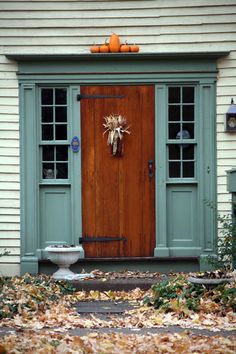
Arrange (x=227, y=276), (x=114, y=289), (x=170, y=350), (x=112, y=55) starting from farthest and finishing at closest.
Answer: (x=112, y=55) → (x=114, y=289) → (x=227, y=276) → (x=170, y=350)

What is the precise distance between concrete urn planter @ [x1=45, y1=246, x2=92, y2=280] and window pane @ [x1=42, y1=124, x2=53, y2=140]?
5.49 ft

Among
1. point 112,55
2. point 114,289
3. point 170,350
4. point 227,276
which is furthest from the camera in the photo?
point 112,55

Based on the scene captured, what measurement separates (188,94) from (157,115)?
0.55 metres

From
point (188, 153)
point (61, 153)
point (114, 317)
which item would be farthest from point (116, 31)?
point (114, 317)

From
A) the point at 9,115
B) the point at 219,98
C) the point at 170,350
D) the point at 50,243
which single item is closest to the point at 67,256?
the point at 50,243

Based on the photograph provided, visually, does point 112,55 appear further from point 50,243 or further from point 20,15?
point 50,243

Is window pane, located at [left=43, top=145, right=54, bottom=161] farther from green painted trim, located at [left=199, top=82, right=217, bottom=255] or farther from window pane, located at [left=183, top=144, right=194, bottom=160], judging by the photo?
green painted trim, located at [left=199, top=82, right=217, bottom=255]

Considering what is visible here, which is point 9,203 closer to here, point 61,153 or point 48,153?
point 48,153

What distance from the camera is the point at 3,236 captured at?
12.9 meters

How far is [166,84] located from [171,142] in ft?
2.69

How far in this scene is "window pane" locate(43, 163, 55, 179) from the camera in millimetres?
13102

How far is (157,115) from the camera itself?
1293cm

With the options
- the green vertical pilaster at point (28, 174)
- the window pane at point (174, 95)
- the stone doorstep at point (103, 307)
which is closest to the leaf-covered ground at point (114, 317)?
the stone doorstep at point (103, 307)

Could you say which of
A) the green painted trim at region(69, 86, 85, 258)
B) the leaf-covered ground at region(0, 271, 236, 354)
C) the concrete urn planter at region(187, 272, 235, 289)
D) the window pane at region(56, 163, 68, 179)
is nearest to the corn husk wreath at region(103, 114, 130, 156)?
the green painted trim at region(69, 86, 85, 258)
